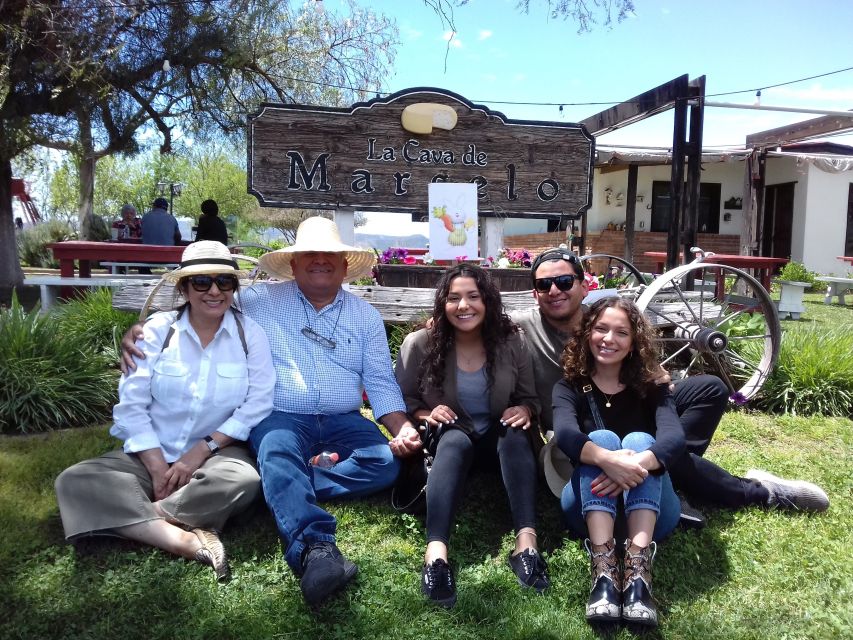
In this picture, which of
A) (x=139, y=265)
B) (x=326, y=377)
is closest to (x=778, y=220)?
(x=139, y=265)

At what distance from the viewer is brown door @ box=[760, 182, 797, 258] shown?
53.3 ft

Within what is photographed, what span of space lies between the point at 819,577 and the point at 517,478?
1.26 meters

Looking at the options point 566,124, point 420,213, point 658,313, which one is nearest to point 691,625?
point 658,313

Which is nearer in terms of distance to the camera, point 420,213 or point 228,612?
point 228,612

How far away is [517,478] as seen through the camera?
2875 mm

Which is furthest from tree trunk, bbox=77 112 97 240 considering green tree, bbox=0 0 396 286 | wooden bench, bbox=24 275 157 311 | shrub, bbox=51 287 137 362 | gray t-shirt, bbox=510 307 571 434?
gray t-shirt, bbox=510 307 571 434

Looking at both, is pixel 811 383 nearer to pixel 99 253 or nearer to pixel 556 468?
pixel 556 468

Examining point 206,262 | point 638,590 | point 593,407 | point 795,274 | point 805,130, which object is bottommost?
point 638,590

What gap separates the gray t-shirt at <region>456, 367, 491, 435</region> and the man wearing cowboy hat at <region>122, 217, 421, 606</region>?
0.28 meters

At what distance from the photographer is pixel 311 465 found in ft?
10.6

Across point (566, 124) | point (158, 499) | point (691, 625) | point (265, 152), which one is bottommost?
point (691, 625)

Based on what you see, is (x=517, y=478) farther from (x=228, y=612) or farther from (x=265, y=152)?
(x=265, y=152)

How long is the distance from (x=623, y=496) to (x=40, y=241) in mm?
18943

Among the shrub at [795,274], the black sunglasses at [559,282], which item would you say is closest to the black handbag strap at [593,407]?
the black sunglasses at [559,282]
